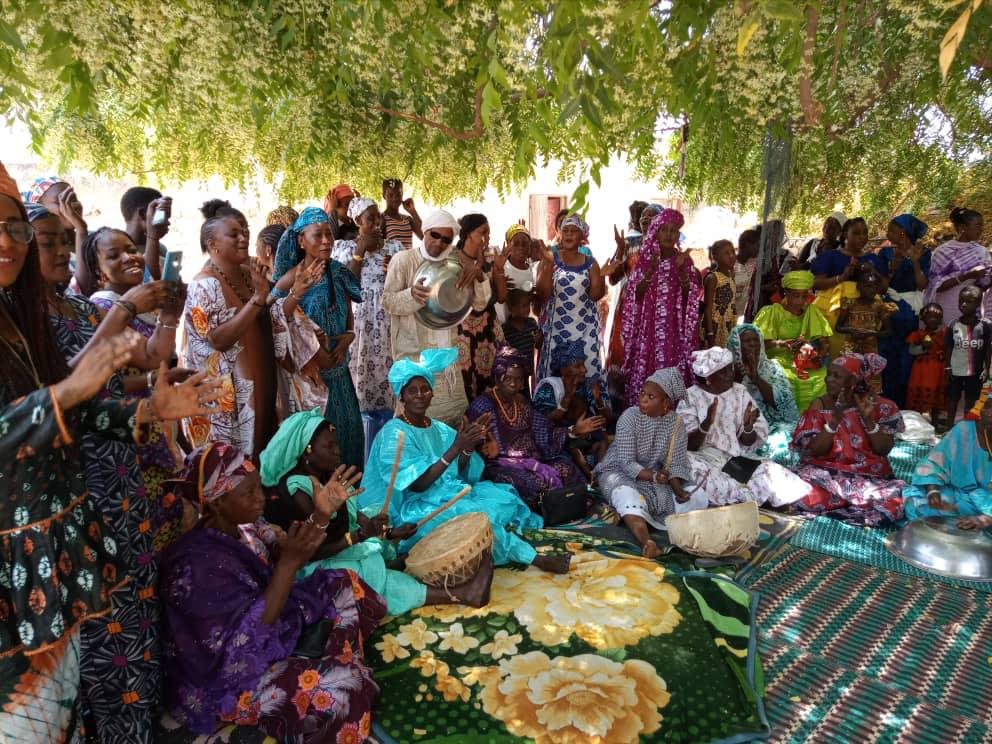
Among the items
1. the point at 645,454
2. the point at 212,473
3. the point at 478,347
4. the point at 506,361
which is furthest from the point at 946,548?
the point at 212,473

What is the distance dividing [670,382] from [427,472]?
6.74 feet

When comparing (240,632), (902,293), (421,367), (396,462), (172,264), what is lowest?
(240,632)

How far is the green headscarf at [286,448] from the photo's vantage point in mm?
3428

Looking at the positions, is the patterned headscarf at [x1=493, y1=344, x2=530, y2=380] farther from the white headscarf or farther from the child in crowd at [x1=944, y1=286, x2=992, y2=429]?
the child in crowd at [x1=944, y1=286, x2=992, y2=429]

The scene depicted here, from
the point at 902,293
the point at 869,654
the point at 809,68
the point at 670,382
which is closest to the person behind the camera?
the point at 869,654

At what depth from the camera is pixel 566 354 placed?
21.1 ft

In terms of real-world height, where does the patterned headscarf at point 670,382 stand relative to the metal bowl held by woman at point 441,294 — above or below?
below

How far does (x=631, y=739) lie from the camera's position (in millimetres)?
2730

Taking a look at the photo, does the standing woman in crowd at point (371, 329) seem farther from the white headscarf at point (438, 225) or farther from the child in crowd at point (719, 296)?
the child in crowd at point (719, 296)

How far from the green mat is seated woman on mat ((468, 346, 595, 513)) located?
162cm

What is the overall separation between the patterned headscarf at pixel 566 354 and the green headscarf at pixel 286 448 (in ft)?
10.8

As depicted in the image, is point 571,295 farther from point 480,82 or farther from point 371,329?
point 480,82

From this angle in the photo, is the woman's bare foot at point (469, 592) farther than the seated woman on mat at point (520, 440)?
No

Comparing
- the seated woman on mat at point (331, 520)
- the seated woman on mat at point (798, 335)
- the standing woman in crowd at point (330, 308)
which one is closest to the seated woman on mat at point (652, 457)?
the seated woman on mat at point (331, 520)
